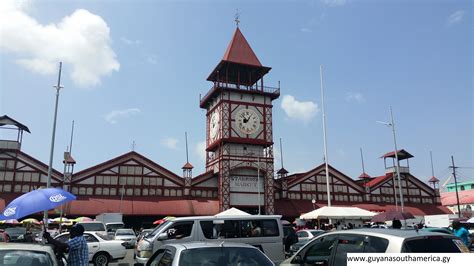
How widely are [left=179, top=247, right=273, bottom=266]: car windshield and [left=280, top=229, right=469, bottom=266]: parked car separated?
3.69ft

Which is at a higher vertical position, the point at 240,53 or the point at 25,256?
the point at 240,53

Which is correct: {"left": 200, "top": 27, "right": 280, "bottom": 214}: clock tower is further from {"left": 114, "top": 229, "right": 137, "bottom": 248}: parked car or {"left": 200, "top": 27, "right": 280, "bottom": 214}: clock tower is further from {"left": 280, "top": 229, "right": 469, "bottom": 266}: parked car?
{"left": 280, "top": 229, "right": 469, "bottom": 266}: parked car

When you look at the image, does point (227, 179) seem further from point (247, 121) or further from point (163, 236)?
point (163, 236)

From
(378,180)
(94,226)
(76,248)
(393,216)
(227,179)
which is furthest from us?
(378,180)

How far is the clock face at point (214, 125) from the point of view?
153 ft

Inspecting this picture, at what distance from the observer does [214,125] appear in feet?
155

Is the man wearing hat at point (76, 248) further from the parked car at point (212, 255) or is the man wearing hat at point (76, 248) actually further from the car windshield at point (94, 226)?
the car windshield at point (94, 226)

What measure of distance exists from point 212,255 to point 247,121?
39.6 m

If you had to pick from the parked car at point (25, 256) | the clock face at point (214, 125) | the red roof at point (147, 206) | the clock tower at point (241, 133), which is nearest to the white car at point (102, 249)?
the parked car at point (25, 256)

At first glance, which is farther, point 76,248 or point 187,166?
point 187,166

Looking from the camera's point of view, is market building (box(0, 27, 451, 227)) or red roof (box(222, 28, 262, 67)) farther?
red roof (box(222, 28, 262, 67))

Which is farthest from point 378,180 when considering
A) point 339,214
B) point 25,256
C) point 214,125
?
point 25,256

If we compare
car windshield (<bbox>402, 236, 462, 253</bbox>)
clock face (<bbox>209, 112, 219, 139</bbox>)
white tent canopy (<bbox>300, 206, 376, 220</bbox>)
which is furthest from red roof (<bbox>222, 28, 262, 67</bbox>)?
car windshield (<bbox>402, 236, 462, 253</bbox>)

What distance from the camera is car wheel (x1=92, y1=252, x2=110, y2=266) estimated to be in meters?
16.8
